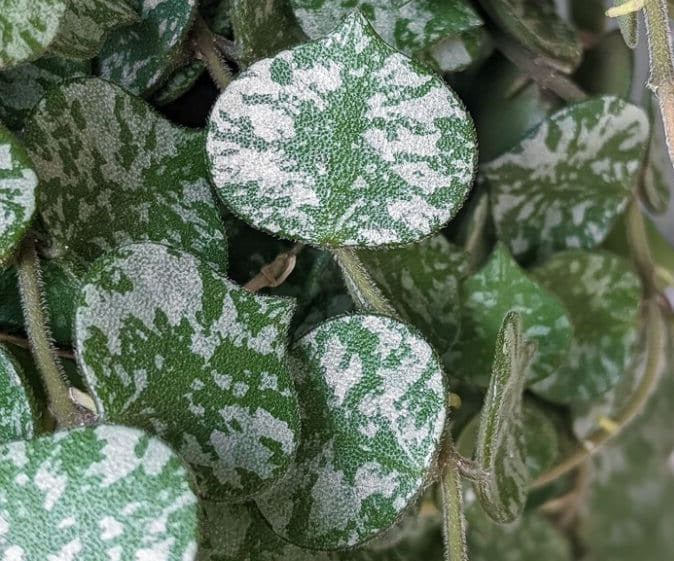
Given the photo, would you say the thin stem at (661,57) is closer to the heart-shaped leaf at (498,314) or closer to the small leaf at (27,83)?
the heart-shaped leaf at (498,314)

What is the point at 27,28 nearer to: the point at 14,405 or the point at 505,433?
the point at 14,405

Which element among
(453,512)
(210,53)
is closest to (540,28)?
(210,53)

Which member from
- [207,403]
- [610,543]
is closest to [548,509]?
[610,543]

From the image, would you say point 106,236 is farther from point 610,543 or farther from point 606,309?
point 610,543

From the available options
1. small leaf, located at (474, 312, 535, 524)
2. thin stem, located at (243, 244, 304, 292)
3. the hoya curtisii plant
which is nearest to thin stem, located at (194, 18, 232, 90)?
the hoya curtisii plant

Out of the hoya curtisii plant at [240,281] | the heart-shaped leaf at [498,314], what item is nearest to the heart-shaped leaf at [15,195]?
the hoya curtisii plant at [240,281]

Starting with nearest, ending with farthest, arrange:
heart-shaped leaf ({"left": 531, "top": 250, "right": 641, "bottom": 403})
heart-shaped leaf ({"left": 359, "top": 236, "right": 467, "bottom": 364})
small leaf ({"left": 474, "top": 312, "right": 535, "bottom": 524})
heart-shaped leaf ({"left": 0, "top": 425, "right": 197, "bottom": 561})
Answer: heart-shaped leaf ({"left": 0, "top": 425, "right": 197, "bottom": 561}), small leaf ({"left": 474, "top": 312, "right": 535, "bottom": 524}), heart-shaped leaf ({"left": 359, "top": 236, "right": 467, "bottom": 364}), heart-shaped leaf ({"left": 531, "top": 250, "right": 641, "bottom": 403})

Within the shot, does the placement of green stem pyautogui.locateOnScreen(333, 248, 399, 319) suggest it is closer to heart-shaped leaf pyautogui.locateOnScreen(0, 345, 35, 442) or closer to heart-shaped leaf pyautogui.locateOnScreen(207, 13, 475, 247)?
heart-shaped leaf pyautogui.locateOnScreen(207, 13, 475, 247)
